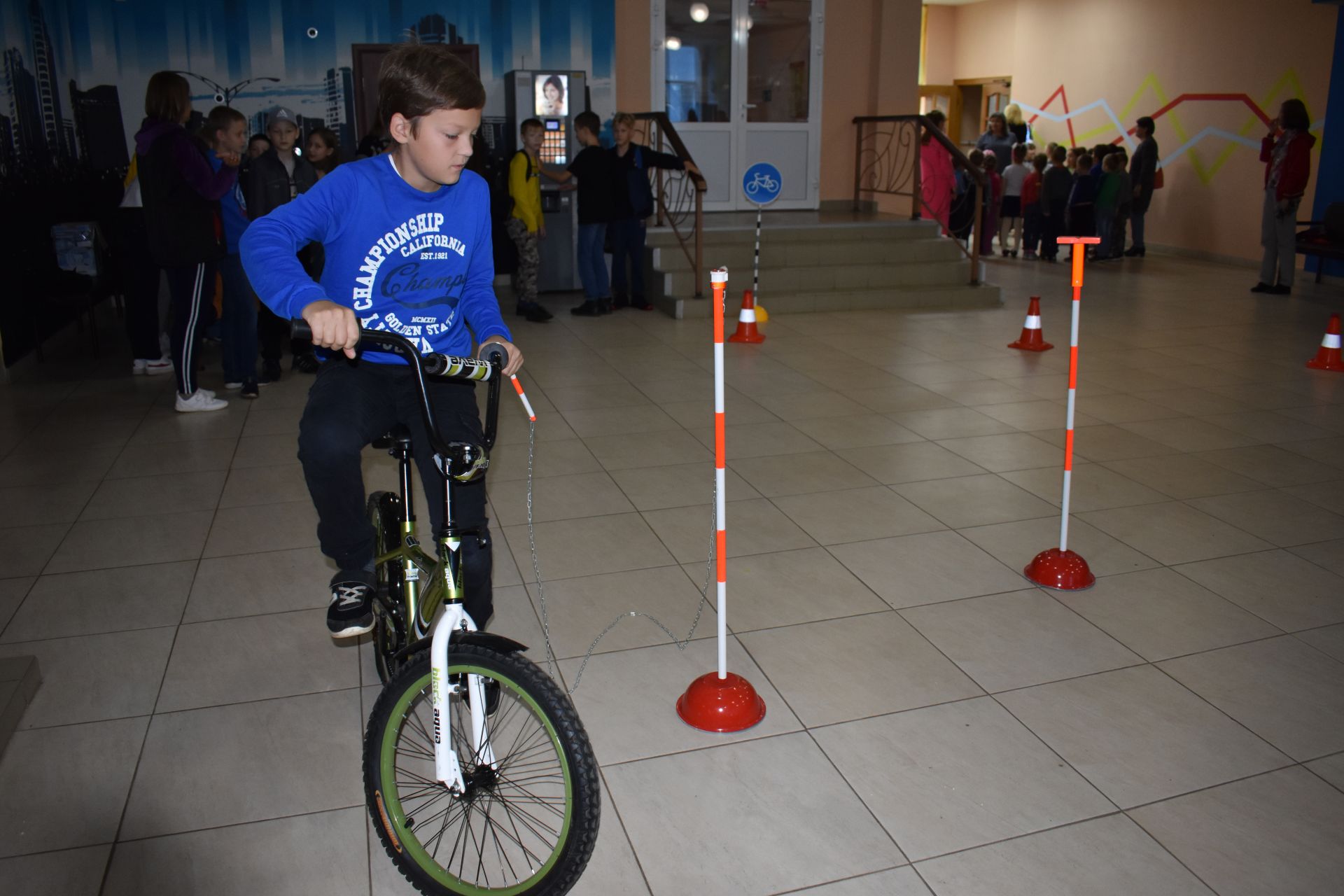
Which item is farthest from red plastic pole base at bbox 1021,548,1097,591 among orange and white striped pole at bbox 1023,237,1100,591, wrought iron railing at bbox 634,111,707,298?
wrought iron railing at bbox 634,111,707,298

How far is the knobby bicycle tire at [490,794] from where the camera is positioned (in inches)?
69.9

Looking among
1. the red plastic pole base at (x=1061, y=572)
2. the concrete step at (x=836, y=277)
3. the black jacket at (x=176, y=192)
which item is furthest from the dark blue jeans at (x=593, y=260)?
the red plastic pole base at (x=1061, y=572)

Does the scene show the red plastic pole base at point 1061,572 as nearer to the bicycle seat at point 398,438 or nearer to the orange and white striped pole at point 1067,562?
the orange and white striped pole at point 1067,562

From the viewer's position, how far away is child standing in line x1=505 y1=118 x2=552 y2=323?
315 inches

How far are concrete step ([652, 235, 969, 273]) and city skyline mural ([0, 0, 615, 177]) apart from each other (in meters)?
2.24

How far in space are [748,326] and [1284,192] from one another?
5.53 metres

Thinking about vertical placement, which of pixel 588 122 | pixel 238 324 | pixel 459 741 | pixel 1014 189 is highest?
pixel 588 122

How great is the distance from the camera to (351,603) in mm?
2318

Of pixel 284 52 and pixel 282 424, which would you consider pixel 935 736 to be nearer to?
pixel 282 424

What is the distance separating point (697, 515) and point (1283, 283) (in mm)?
8102

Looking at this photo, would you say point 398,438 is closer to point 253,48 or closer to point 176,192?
point 176,192

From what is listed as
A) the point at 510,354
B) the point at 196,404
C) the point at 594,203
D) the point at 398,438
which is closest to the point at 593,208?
the point at 594,203

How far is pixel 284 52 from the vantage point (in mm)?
9250

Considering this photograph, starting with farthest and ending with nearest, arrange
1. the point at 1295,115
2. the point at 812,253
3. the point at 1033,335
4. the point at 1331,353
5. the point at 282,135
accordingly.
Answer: the point at 812,253 < the point at 1295,115 < the point at 1033,335 < the point at 1331,353 < the point at 282,135
